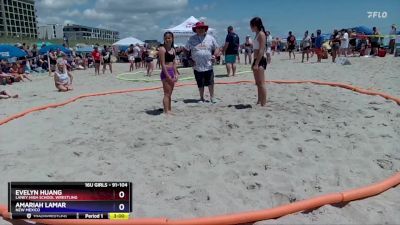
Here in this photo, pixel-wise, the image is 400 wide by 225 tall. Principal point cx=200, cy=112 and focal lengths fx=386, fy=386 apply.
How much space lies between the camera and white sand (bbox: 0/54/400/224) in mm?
3516

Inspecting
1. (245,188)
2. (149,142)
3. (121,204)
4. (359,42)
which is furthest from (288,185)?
(359,42)

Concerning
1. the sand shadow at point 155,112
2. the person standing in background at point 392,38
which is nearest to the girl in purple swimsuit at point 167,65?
the sand shadow at point 155,112

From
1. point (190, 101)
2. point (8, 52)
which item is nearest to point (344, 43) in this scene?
point (190, 101)

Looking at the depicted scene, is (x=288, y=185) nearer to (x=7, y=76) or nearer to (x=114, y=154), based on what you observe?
(x=114, y=154)

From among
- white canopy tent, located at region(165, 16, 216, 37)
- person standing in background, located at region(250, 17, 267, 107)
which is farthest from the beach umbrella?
person standing in background, located at region(250, 17, 267, 107)

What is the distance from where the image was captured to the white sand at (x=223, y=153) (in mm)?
3516

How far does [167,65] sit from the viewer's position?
6.52m

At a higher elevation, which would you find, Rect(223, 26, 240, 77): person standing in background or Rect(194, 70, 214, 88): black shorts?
Rect(223, 26, 240, 77): person standing in background

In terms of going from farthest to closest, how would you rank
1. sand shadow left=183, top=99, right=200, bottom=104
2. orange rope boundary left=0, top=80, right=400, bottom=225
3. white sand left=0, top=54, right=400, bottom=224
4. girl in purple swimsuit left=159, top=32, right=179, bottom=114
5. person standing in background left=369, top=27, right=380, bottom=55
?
1. person standing in background left=369, top=27, right=380, bottom=55
2. sand shadow left=183, top=99, right=200, bottom=104
3. girl in purple swimsuit left=159, top=32, right=179, bottom=114
4. white sand left=0, top=54, right=400, bottom=224
5. orange rope boundary left=0, top=80, right=400, bottom=225

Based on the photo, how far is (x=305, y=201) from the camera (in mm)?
3297

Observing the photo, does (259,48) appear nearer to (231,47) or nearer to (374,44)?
(231,47)

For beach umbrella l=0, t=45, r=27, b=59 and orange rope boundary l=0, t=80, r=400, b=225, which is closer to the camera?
orange rope boundary l=0, t=80, r=400, b=225
